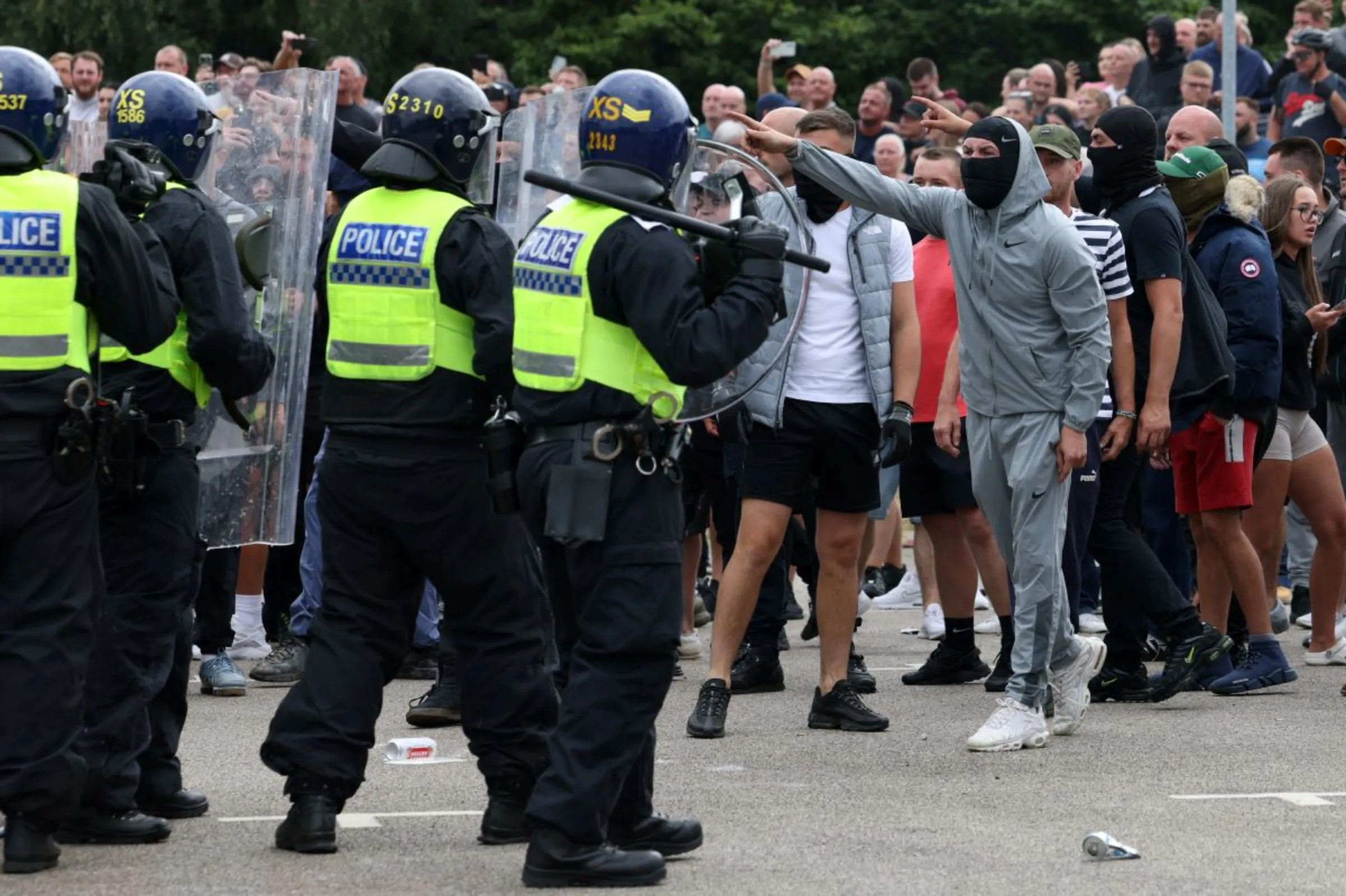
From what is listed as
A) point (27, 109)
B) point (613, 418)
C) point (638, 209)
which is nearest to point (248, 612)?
point (27, 109)

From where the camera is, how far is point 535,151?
29.8ft

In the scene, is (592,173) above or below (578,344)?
above

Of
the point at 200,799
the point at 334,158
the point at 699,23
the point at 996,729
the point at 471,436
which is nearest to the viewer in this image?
the point at 471,436

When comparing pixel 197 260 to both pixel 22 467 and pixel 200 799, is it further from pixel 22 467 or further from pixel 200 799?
pixel 200 799

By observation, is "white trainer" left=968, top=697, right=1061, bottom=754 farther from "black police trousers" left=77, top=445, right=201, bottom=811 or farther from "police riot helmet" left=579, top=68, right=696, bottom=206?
"black police trousers" left=77, top=445, right=201, bottom=811

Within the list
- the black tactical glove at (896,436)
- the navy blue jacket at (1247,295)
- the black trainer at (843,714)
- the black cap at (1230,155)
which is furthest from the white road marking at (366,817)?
the black cap at (1230,155)

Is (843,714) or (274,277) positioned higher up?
(274,277)

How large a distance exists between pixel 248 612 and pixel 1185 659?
404cm

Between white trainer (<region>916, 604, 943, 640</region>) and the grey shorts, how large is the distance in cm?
189

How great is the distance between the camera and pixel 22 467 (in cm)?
565

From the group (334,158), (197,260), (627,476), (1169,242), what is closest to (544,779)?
(627,476)

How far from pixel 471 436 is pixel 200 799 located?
1386 millimetres

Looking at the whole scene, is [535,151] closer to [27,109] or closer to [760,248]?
[27,109]

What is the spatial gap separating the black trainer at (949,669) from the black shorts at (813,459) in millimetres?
1335
